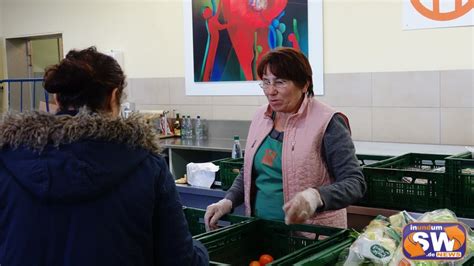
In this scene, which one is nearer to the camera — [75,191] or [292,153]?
[75,191]

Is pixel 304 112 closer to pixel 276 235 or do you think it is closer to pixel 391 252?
pixel 276 235

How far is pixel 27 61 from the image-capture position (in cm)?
711

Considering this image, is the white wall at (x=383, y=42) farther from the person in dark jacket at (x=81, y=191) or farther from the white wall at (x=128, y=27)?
the person in dark jacket at (x=81, y=191)

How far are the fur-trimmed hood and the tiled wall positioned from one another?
302 centimetres

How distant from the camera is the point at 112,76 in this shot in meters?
1.38

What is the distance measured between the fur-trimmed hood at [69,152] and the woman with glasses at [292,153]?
846 millimetres

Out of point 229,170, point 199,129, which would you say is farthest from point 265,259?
point 199,129

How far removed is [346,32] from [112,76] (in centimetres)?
316

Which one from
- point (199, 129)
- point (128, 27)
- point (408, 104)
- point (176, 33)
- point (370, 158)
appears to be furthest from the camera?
point (128, 27)

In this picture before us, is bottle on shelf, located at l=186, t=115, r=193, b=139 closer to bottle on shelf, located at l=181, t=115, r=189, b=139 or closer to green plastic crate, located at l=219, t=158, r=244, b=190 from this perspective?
bottle on shelf, located at l=181, t=115, r=189, b=139

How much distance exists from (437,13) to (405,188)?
67.5 inches

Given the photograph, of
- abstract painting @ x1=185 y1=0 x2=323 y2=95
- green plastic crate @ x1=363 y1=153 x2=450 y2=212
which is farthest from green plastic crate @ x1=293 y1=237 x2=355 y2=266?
abstract painting @ x1=185 y1=0 x2=323 y2=95

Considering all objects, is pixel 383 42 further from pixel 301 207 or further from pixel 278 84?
pixel 301 207

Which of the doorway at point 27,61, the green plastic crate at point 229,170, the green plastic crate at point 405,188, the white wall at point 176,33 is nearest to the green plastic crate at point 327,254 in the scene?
the green plastic crate at point 405,188
